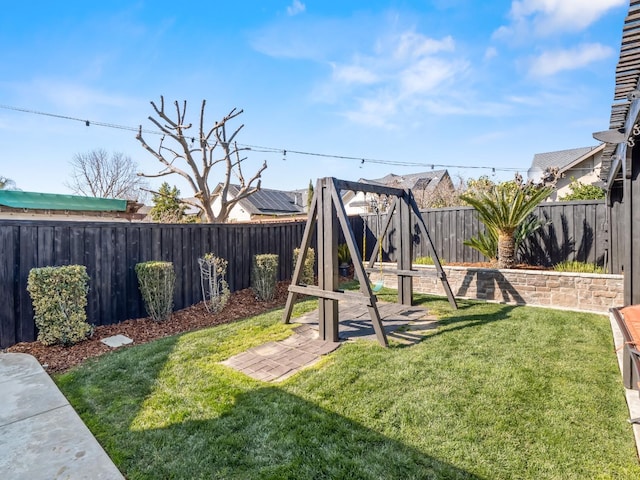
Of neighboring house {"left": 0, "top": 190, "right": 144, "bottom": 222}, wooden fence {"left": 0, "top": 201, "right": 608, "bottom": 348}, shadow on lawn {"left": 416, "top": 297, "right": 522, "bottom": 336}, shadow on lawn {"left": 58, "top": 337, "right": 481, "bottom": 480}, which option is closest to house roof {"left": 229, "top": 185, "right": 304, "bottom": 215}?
neighboring house {"left": 0, "top": 190, "right": 144, "bottom": 222}

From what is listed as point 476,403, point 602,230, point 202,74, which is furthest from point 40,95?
point 602,230

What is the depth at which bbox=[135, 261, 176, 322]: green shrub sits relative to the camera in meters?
4.95

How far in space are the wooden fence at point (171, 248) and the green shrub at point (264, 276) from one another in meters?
0.47

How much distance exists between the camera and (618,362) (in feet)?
10.5

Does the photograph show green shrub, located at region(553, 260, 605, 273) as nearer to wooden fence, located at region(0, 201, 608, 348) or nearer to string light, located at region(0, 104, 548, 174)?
wooden fence, located at region(0, 201, 608, 348)

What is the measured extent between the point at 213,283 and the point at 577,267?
A: 6.63m

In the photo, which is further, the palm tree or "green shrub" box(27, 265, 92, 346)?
the palm tree

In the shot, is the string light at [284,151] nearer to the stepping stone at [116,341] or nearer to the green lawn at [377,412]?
the stepping stone at [116,341]

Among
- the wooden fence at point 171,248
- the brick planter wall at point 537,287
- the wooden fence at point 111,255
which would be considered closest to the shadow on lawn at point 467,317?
the brick planter wall at point 537,287

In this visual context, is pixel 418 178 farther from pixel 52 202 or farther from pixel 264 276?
pixel 52 202

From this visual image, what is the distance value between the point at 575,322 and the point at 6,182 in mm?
30163

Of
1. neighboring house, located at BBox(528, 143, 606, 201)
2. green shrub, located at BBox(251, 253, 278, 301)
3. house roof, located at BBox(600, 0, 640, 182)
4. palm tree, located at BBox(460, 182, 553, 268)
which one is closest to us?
house roof, located at BBox(600, 0, 640, 182)

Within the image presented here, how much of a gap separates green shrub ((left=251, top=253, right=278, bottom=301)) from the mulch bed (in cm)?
16

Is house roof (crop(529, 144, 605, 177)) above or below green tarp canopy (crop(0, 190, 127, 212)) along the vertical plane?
above
